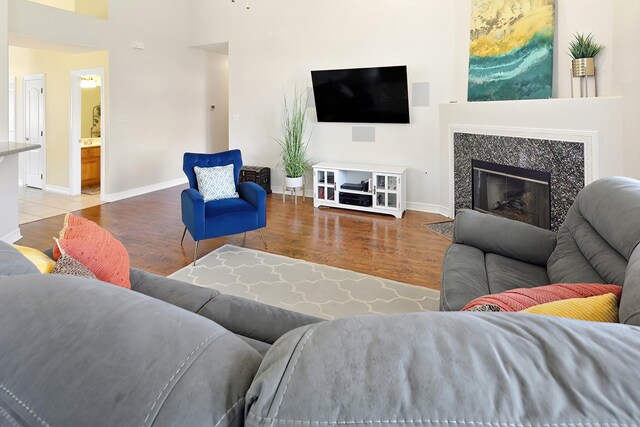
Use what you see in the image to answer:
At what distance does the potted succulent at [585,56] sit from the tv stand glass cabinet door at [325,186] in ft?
10.6

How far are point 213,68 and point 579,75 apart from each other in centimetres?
697

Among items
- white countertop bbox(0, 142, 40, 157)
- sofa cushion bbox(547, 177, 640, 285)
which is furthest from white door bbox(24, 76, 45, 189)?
sofa cushion bbox(547, 177, 640, 285)

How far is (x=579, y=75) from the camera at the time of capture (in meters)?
3.47

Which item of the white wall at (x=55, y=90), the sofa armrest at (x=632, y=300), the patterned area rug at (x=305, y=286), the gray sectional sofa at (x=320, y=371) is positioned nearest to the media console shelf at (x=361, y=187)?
the patterned area rug at (x=305, y=286)

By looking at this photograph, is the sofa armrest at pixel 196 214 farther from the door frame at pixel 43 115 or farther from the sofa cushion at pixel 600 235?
the door frame at pixel 43 115

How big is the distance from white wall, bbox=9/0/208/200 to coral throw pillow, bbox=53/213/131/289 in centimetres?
500

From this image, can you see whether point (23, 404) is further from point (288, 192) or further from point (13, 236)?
point (288, 192)

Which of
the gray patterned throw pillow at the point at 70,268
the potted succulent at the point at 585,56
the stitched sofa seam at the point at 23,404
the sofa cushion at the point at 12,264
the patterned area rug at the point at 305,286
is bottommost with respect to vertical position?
the patterned area rug at the point at 305,286

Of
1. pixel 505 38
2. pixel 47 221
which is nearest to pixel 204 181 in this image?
pixel 47 221

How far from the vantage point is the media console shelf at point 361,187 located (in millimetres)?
5555

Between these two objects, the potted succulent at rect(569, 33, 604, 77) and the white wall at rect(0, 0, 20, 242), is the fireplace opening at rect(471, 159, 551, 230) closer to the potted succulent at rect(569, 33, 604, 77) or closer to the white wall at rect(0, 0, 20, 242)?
the potted succulent at rect(569, 33, 604, 77)

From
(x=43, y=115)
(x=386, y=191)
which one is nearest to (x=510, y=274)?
(x=386, y=191)

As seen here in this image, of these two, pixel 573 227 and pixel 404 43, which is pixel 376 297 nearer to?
pixel 573 227

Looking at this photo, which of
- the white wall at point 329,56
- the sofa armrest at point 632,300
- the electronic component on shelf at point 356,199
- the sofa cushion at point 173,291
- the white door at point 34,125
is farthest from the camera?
the white door at point 34,125
